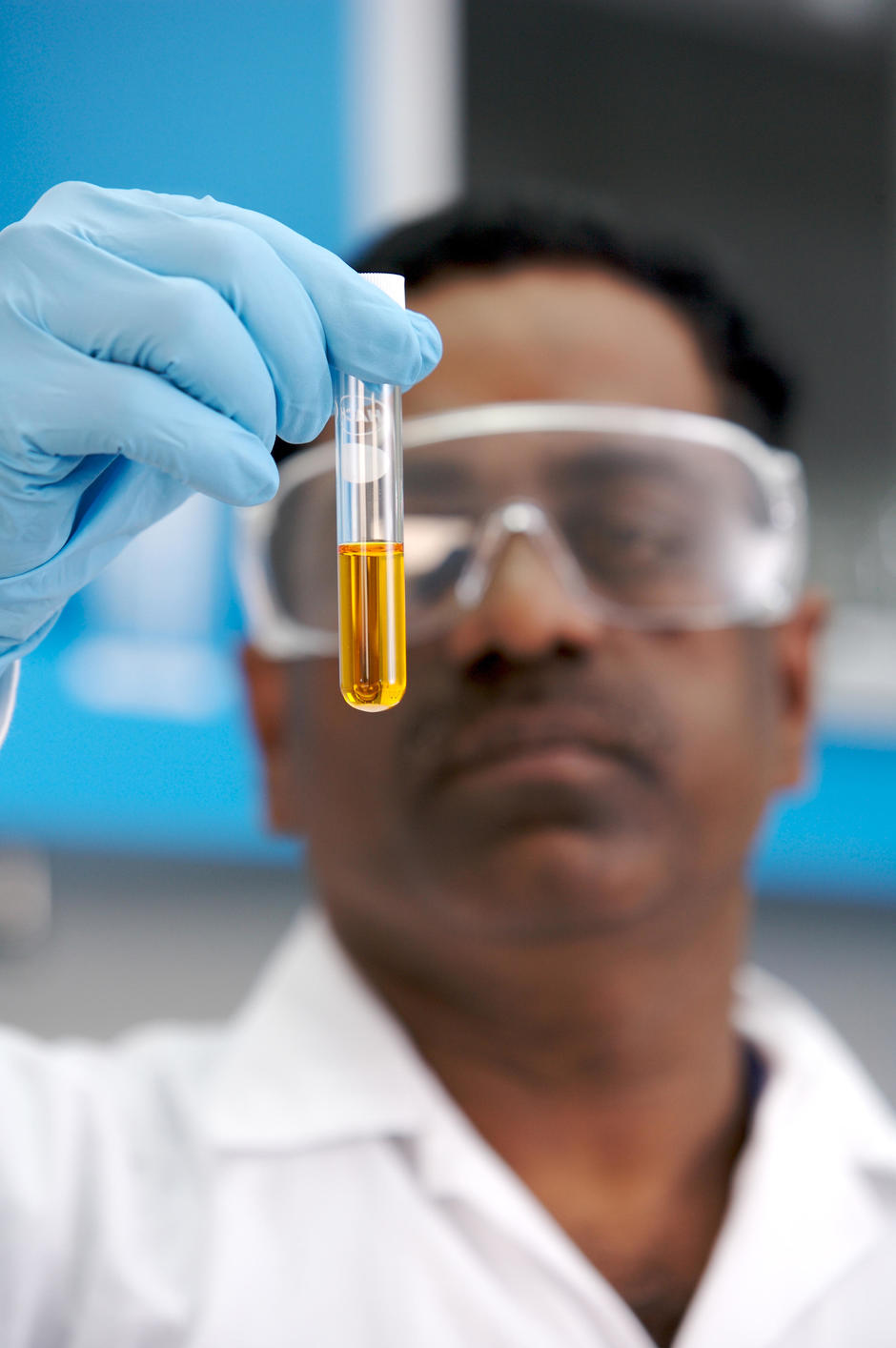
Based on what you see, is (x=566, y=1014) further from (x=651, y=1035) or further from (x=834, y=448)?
(x=834, y=448)

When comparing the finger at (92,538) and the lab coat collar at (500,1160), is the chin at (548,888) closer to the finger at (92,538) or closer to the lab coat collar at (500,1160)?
the lab coat collar at (500,1160)

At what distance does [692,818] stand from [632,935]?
115mm

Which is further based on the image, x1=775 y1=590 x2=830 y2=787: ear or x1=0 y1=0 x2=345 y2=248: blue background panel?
x1=0 y1=0 x2=345 y2=248: blue background panel

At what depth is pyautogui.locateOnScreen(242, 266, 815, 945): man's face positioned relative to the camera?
1.05 m

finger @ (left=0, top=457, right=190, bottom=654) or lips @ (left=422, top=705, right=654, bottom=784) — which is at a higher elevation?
finger @ (left=0, top=457, right=190, bottom=654)

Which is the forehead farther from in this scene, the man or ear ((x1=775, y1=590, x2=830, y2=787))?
ear ((x1=775, y1=590, x2=830, y2=787))

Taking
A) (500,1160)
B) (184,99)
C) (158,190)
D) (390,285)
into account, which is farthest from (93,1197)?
(184,99)

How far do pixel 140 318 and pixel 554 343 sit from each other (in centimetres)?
56

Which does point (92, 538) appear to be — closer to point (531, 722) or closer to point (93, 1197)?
point (531, 722)

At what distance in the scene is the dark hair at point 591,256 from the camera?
1.23 metres

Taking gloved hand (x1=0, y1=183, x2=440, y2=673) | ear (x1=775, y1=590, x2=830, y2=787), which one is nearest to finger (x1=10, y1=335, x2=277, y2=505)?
gloved hand (x1=0, y1=183, x2=440, y2=673)

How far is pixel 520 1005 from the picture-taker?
110 centimetres

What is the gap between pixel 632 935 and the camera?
110cm

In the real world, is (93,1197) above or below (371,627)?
below
